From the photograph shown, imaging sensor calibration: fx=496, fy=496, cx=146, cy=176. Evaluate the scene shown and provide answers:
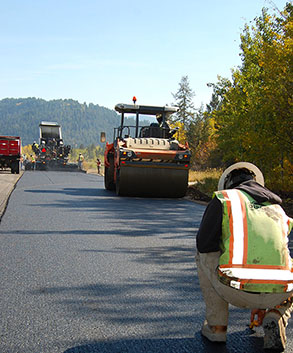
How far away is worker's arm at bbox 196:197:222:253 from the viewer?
3285mm

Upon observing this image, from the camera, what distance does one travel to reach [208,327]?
3521 mm

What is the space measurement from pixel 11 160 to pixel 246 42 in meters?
15.9

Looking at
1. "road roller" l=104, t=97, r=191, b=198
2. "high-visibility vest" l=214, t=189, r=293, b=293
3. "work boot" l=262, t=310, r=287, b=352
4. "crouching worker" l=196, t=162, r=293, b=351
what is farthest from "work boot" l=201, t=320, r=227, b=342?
"road roller" l=104, t=97, r=191, b=198

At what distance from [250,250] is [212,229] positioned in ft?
0.93

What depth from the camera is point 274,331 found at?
3316mm

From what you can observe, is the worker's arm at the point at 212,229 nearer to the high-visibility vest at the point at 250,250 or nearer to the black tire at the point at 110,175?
the high-visibility vest at the point at 250,250

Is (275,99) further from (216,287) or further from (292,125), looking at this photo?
(216,287)

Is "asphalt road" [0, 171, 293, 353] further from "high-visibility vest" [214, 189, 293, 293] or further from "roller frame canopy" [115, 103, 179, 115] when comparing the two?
"roller frame canopy" [115, 103, 179, 115]

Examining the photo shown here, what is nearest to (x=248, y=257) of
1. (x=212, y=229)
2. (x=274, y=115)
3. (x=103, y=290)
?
(x=212, y=229)

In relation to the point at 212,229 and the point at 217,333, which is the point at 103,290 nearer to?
the point at 217,333

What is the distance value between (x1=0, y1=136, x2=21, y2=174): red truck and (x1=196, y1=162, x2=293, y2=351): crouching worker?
29.0 metres

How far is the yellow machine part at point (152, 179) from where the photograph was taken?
14266 mm

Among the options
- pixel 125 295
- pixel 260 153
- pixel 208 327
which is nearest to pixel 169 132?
pixel 260 153

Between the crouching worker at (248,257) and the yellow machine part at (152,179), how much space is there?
10.9 meters
